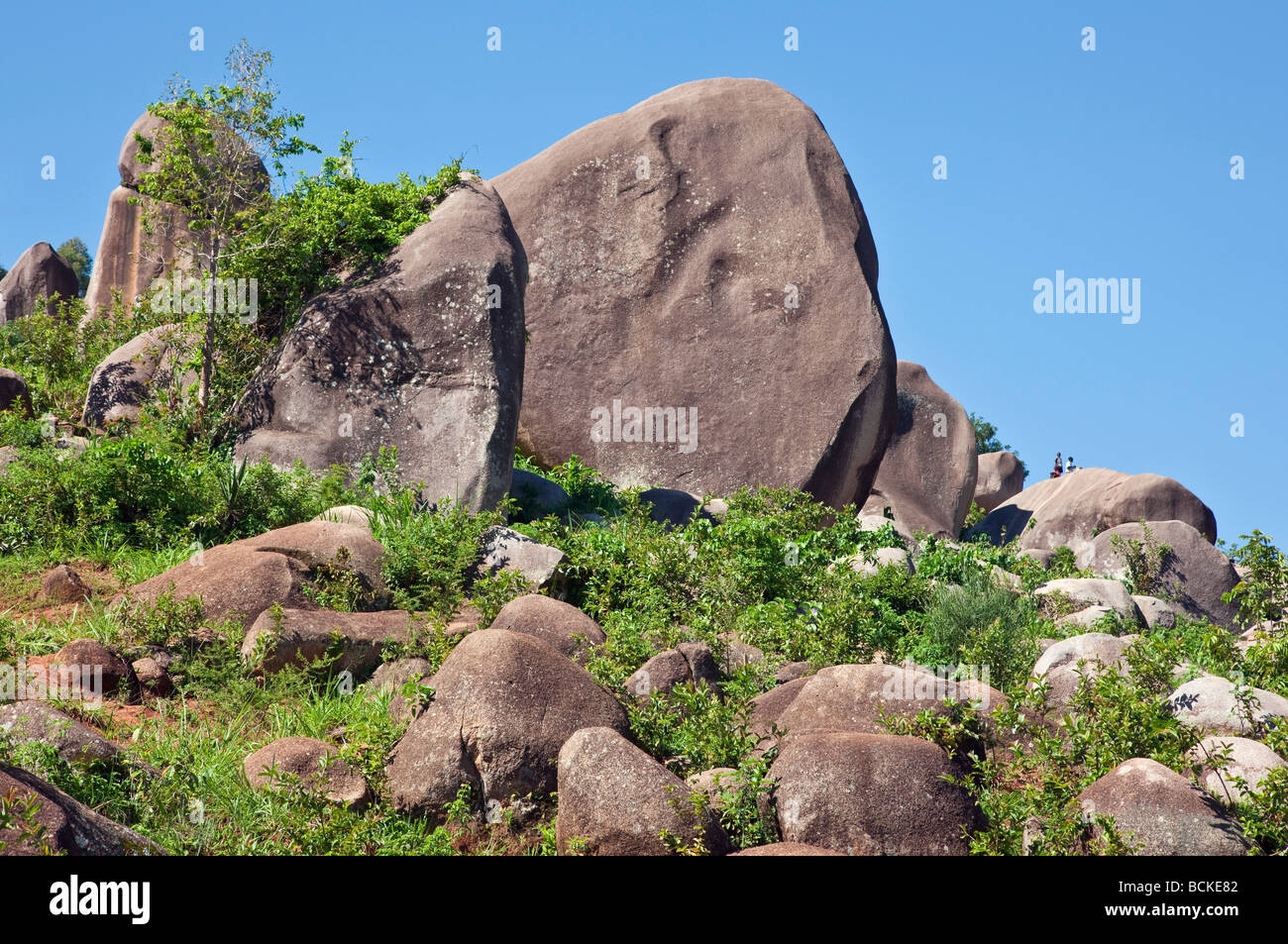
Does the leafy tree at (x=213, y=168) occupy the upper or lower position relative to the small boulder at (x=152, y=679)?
upper

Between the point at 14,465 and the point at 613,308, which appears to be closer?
the point at 14,465

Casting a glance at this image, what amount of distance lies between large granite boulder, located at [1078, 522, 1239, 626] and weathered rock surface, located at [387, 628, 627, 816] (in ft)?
36.1

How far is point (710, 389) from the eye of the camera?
16203 millimetres

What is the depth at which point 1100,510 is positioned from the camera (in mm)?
22266

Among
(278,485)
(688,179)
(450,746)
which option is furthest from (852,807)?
(688,179)

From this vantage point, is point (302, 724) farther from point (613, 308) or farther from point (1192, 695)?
point (613, 308)

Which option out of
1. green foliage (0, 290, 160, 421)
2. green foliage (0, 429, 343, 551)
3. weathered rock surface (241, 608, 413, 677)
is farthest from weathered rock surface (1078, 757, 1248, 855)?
green foliage (0, 290, 160, 421)

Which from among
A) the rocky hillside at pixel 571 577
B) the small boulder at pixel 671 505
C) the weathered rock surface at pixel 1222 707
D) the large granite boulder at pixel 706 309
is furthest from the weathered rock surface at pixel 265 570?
the large granite boulder at pixel 706 309

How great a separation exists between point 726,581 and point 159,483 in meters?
4.94

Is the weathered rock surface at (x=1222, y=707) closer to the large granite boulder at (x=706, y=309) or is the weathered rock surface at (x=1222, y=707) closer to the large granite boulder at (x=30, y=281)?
the large granite boulder at (x=706, y=309)

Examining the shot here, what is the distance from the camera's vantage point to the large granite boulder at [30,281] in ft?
96.8

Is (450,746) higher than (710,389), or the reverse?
(710,389)

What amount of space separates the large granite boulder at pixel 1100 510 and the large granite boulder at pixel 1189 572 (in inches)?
172
